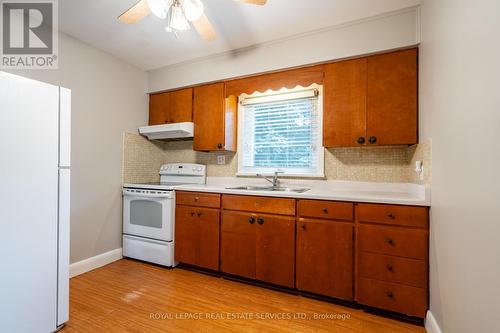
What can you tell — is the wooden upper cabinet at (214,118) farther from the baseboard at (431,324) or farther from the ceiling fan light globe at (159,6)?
the baseboard at (431,324)

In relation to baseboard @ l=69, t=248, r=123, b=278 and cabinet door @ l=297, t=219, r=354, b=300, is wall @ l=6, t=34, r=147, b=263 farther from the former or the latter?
cabinet door @ l=297, t=219, r=354, b=300

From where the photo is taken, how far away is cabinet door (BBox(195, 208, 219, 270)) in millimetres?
2432

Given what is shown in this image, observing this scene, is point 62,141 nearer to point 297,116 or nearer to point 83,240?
point 83,240

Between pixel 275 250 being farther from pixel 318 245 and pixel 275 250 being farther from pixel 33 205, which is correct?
pixel 33 205

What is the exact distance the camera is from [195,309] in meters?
1.88

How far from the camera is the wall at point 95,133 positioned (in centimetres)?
244

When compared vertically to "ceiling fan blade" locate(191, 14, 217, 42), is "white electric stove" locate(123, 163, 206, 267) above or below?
below

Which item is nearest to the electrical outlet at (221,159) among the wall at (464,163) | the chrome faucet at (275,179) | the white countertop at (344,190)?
the white countertop at (344,190)

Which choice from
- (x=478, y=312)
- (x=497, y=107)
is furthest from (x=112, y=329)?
(x=497, y=107)

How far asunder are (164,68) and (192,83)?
537 mm

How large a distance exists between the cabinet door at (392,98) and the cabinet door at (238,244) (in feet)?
4.45

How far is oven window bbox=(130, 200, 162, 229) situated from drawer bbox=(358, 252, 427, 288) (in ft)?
6.76

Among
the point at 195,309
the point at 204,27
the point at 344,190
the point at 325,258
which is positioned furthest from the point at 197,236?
the point at 204,27

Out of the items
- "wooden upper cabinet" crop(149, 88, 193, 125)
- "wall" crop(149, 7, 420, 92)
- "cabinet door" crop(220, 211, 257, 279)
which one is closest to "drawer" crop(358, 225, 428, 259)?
"cabinet door" crop(220, 211, 257, 279)
